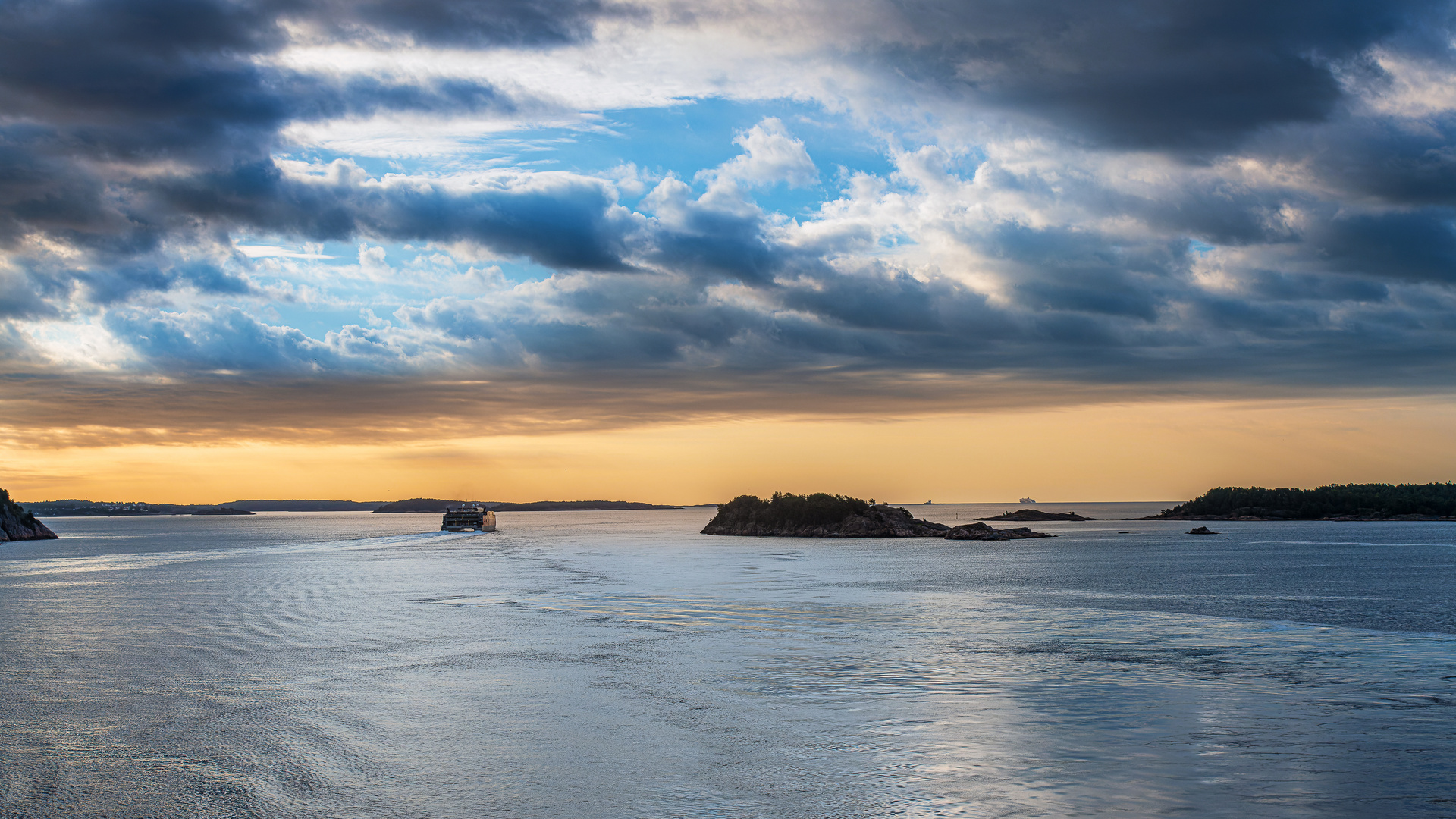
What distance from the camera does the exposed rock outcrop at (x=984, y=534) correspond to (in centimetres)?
14762

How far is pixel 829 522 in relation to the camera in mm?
164250

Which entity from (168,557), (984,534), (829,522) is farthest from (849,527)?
(168,557)

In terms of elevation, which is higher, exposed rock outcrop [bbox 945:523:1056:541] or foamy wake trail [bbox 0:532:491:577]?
foamy wake trail [bbox 0:532:491:577]

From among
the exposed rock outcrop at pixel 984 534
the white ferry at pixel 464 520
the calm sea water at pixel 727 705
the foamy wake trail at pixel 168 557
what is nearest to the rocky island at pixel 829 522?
the exposed rock outcrop at pixel 984 534

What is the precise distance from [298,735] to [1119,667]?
63.4 ft

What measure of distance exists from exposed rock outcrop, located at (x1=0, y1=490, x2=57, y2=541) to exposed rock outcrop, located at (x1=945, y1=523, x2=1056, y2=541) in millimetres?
145027

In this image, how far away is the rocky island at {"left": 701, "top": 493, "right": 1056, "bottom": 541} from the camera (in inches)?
6211

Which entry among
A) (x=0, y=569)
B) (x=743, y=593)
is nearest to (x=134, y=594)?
(x=743, y=593)

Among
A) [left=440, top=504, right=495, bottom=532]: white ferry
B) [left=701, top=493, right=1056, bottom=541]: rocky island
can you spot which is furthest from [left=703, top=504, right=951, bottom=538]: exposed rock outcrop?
[left=440, top=504, right=495, bottom=532]: white ferry

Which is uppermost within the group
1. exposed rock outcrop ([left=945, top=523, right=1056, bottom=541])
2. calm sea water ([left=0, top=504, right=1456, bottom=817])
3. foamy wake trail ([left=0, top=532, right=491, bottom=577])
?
calm sea water ([left=0, top=504, right=1456, bottom=817])

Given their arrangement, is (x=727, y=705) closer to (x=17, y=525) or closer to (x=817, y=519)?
(x=817, y=519)

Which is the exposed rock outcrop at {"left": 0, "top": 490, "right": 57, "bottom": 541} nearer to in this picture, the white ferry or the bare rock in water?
the white ferry

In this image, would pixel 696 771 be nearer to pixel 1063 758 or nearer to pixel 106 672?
pixel 1063 758

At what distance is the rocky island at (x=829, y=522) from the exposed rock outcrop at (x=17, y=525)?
367ft
